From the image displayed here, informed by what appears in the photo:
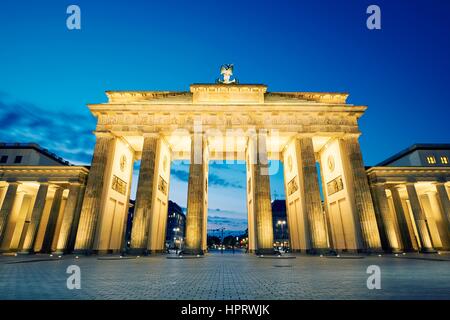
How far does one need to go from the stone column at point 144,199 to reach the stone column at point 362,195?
835 inches

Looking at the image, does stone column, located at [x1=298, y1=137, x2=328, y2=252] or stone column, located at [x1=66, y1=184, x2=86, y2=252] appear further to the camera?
stone column, located at [x1=66, y1=184, x2=86, y2=252]

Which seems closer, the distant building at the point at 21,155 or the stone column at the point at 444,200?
the stone column at the point at 444,200

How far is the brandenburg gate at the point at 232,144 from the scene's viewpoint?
22.9 m

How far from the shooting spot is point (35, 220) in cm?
2825

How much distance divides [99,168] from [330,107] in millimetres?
26327

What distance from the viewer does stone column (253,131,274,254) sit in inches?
870

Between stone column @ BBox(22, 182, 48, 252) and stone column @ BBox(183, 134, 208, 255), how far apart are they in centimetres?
1954

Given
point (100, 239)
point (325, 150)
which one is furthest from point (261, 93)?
point (100, 239)

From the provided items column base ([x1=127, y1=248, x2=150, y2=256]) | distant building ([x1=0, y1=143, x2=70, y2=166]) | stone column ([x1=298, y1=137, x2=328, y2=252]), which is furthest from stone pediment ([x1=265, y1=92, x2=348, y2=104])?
distant building ([x1=0, y1=143, x2=70, y2=166])

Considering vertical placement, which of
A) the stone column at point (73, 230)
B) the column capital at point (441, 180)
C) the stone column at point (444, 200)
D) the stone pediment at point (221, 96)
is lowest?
the stone column at point (73, 230)

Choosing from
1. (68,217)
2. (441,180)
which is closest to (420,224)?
(441,180)

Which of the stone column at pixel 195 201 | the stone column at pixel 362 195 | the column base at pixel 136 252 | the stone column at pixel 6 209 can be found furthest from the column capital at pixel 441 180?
the stone column at pixel 6 209

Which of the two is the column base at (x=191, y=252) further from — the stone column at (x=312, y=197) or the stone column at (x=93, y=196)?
the stone column at (x=312, y=197)

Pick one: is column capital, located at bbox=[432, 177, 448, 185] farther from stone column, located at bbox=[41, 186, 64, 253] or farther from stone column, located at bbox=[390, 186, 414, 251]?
stone column, located at bbox=[41, 186, 64, 253]
